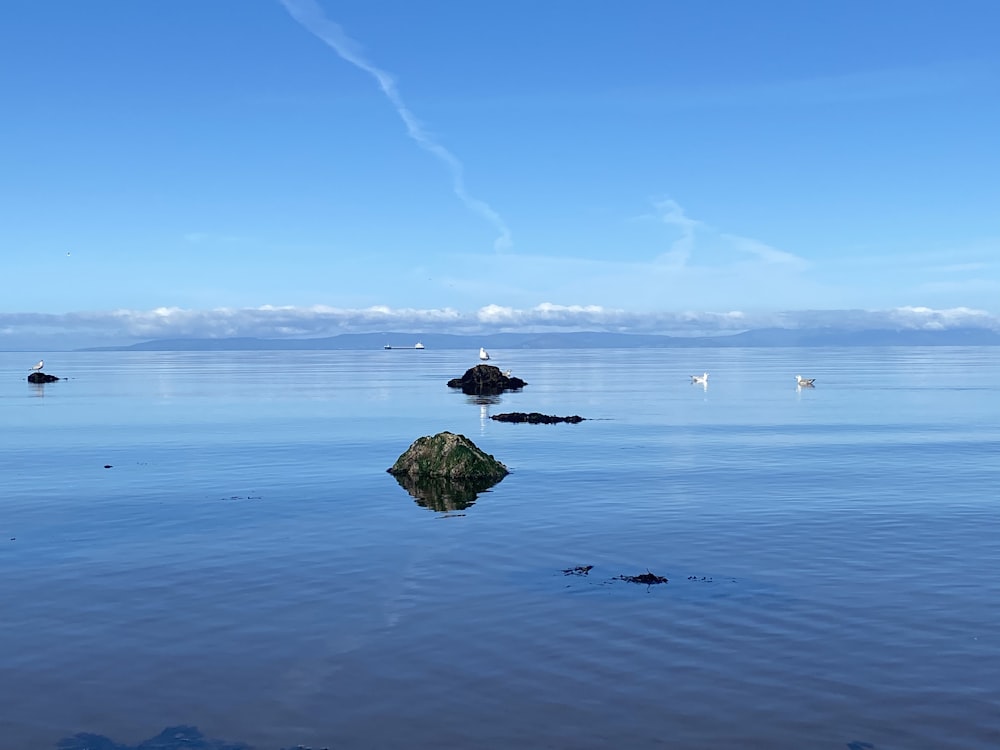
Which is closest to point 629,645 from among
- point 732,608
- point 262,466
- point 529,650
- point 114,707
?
point 529,650

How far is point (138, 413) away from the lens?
3332 inches

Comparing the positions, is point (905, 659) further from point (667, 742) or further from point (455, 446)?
point (455, 446)

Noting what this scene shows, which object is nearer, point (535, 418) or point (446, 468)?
point (446, 468)

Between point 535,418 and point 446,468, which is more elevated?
point 446,468

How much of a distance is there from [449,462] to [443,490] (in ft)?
10.3

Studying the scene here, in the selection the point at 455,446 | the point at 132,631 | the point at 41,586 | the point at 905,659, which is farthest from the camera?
the point at 455,446

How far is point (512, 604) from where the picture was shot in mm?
20828

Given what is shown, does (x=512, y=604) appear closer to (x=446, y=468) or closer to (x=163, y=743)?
(x=163, y=743)

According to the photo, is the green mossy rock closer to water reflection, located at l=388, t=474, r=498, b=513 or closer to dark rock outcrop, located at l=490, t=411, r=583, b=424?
water reflection, located at l=388, t=474, r=498, b=513

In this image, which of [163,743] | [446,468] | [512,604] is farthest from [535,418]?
[163,743]

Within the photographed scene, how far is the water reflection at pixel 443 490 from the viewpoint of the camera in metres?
35.4

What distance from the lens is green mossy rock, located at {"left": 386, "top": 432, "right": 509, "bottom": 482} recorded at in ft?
137

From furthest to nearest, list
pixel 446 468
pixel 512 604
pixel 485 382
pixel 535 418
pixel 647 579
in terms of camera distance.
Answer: pixel 485 382, pixel 535 418, pixel 446 468, pixel 647 579, pixel 512 604

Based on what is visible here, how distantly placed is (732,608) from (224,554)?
14.7 metres
